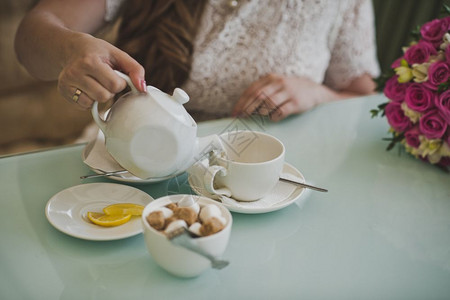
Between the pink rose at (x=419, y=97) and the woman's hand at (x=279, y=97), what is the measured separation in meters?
0.25

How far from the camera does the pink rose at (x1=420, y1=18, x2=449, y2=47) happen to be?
0.76 m


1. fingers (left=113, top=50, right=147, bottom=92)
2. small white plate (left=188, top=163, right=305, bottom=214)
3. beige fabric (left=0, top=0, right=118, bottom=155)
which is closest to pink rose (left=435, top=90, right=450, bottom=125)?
small white plate (left=188, top=163, right=305, bottom=214)

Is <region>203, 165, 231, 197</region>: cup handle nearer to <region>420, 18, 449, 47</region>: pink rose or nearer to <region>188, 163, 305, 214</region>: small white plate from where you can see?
<region>188, 163, 305, 214</region>: small white plate

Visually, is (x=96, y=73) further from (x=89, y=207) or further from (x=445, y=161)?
(x=445, y=161)

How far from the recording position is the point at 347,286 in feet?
1.61

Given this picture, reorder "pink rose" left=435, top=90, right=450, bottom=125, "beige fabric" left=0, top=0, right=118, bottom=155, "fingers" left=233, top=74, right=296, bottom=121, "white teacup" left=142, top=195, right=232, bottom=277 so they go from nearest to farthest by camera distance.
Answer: "white teacup" left=142, top=195, right=232, bottom=277 < "pink rose" left=435, top=90, right=450, bottom=125 < "fingers" left=233, top=74, right=296, bottom=121 < "beige fabric" left=0, top=0, right=118, bottom=155

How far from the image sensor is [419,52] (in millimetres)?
781

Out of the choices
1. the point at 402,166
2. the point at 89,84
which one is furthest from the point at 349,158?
the point at 89,84

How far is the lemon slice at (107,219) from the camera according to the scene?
529 mm

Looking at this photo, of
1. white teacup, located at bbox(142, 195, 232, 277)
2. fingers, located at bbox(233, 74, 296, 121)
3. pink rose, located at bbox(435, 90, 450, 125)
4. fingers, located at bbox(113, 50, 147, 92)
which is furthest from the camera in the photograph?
fingers, located at bbox(233, 74, 296, 121)

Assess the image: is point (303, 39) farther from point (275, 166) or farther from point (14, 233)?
point (14, 233)

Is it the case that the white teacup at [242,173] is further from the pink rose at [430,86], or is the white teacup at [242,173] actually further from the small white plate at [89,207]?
the pink rose at [430,86]

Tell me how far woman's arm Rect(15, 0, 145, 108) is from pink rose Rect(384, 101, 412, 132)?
0.49 m

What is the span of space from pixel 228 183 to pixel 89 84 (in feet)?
0.75
